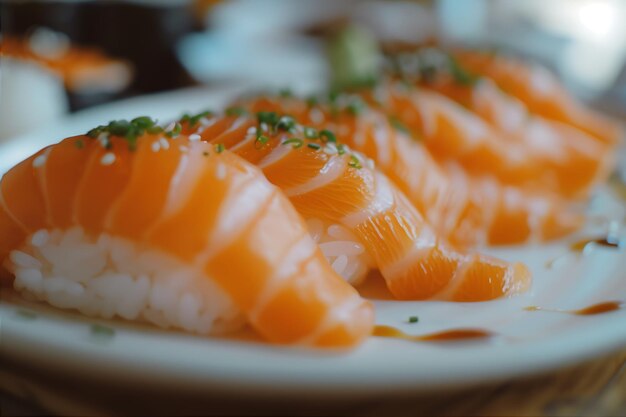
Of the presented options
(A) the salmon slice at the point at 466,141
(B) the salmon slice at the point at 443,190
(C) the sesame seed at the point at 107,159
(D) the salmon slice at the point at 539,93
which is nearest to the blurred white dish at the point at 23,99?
(B) the salmon slice at the point at 443,190

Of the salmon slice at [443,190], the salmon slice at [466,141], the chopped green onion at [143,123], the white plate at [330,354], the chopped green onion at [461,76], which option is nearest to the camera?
the white plate at [330,354]

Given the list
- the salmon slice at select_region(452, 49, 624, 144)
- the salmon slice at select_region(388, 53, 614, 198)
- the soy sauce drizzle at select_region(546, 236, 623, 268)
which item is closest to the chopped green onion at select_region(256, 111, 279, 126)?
the soy sauce drizzle at select_region(546, 236, 623, 268)

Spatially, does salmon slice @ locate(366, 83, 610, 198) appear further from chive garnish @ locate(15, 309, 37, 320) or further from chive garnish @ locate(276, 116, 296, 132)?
chive garnish @ locate(15, 309, 37, 320)

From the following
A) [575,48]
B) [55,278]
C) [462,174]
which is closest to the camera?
[55,278]

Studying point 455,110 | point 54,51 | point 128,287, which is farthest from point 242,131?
point 54,51

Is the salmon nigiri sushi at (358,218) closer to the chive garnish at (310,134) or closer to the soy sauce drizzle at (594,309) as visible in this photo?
the chive garnish at (310,134)

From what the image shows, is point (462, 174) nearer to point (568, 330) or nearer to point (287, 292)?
point (568, 330)
